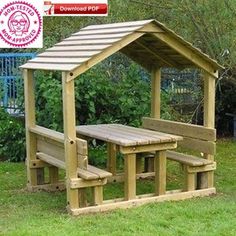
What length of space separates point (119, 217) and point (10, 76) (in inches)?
312

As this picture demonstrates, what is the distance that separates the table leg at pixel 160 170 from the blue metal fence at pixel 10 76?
4666 millimetres

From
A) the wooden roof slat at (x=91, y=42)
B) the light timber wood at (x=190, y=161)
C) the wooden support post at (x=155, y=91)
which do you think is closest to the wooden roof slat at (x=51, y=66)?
the wooden roof slat at (x=91, y=42)

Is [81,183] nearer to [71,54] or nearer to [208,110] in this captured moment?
[71,54]

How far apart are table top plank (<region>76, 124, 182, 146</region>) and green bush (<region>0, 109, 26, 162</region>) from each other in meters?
1.96

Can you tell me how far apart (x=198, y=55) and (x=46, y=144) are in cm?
211

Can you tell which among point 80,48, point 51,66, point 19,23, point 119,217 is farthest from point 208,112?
point 19,23

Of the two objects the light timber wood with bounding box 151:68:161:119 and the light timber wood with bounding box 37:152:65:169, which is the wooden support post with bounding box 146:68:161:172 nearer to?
the light timber wood with bounding box 151:68:161:119

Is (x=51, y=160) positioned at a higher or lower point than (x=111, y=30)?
lower

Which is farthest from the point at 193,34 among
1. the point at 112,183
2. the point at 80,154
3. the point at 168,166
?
the point at 80,154

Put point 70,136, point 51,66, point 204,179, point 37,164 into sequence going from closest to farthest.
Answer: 1. point 70,136
2. point 51,66
3. point 204,179
4. point 37,164

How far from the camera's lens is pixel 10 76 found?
1374 cm

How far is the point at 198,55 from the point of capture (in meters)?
7.26

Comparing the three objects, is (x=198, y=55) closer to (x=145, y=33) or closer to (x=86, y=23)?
(x=145, y=33)

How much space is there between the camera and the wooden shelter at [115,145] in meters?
6.57
